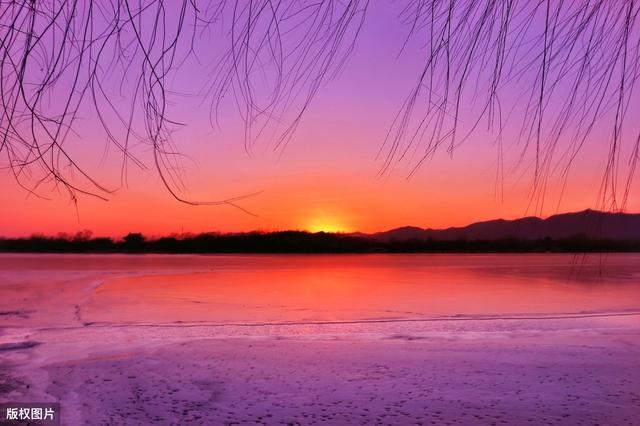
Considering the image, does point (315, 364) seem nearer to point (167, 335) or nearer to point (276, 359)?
point (276, 359)

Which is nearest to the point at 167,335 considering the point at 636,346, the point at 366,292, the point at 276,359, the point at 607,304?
the point at 276,359

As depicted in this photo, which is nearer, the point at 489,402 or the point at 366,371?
the point at 489,402

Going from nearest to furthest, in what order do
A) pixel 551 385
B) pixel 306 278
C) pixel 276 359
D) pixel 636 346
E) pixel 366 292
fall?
pixel 551 385, pixel 276 359, pixel 636 346, pixel 366 292, pixel 306 278

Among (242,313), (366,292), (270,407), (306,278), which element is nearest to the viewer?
(270,407)

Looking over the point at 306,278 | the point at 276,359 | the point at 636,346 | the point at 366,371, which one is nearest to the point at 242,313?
the point at 276,359

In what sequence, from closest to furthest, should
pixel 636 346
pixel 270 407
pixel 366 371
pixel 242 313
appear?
pixel 270 407
pixel 366 371
pixel 636 346
pixel 242 313

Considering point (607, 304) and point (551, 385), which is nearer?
point (551, 385)

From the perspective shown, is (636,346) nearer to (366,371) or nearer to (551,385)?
(551,385)

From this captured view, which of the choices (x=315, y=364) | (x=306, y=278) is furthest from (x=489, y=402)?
(x=306, y=278)

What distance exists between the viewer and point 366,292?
12531 millimetres

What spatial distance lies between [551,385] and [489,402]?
711 mm

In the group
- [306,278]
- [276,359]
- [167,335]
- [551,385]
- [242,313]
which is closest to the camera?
[551,385]

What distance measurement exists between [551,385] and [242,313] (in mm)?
5456

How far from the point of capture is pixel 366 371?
16.5 feet
